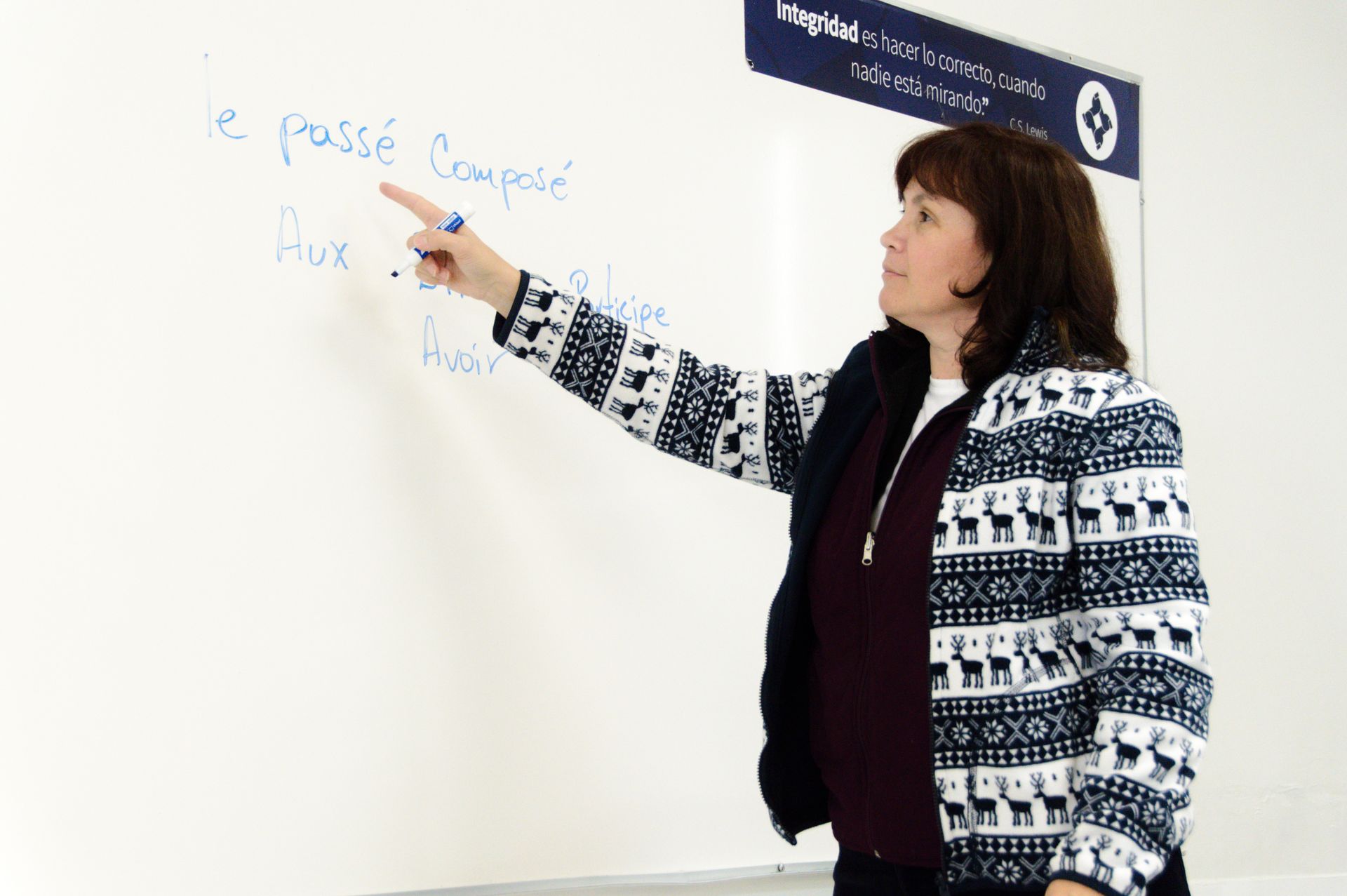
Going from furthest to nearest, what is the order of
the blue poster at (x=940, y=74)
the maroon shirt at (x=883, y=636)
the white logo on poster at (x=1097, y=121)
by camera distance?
the white logo on poster at (x=1097, y=121), the blue poster at (x=940, y=74), the maroon shirt at (x=883, y=636)

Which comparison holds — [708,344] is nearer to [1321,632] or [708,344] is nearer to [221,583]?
[221,583]

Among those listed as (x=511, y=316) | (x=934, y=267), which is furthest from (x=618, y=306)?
(x=934, y=267)

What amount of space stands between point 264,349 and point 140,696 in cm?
37

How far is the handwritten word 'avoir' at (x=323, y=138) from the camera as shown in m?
1.24

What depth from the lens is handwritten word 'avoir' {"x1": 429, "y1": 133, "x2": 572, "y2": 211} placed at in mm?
1341

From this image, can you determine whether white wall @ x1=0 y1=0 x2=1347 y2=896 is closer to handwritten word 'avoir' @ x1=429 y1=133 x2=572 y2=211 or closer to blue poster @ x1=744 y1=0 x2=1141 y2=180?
blue poster @ x1=744 y1=0 x2=1141 y2=180

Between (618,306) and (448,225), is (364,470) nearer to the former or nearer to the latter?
(448,225)

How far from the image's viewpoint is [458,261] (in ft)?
3.87

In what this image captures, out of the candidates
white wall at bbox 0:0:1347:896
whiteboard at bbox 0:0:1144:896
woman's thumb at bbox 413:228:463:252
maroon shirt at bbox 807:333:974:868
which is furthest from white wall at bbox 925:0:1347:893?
woman's thumb at bbox 413:228:463:252

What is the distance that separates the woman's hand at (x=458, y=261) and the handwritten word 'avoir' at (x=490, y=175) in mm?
138

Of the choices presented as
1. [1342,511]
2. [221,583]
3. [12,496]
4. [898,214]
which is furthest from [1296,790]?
[12,496]

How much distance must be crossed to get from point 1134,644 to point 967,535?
0.53ft

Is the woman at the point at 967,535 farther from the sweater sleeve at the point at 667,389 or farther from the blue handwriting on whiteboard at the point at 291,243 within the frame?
the blue handwriting on whiteboard at the point at 291,243

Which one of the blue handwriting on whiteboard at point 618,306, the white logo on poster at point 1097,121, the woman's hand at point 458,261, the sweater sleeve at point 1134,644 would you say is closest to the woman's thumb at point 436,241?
the woman's hand at point 458,261
